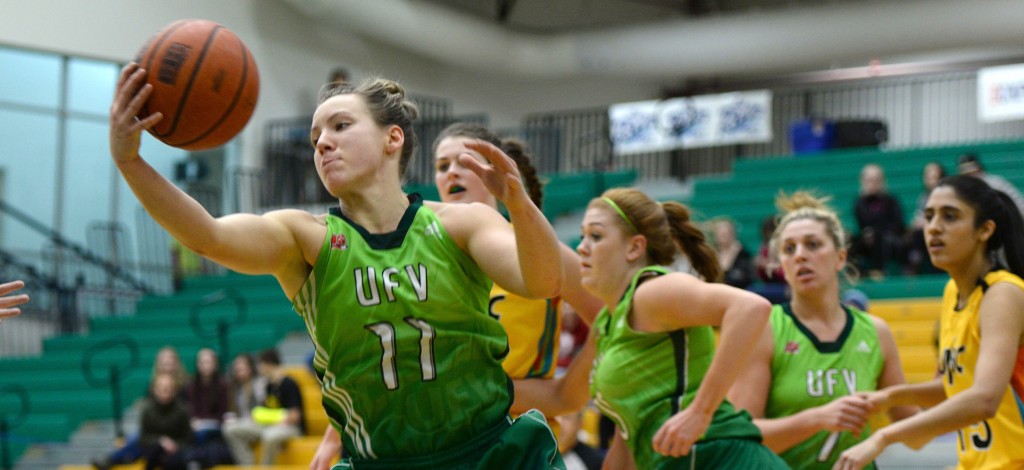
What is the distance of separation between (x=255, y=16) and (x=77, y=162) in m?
3.17

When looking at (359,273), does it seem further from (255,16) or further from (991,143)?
(255,16)

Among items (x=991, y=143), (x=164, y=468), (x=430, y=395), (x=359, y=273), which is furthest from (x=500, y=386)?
(x=991, y=143)

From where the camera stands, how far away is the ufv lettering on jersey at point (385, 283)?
2883 mm

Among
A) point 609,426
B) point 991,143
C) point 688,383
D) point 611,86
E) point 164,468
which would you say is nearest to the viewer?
point 688,383

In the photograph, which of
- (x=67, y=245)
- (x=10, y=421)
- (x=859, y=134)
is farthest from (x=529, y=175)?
(x=859, y=134)

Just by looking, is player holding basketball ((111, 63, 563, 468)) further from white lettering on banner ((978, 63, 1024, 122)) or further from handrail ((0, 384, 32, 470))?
white lettering on banner ((978, 63, 1024, 122))

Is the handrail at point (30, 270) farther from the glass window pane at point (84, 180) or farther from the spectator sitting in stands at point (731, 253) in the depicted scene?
the spectator sitting in stands at point (731, 253)

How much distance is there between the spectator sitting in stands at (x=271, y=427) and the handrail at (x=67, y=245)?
5.24m

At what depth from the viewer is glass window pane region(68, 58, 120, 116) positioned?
15.2 metres

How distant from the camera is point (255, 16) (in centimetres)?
1680

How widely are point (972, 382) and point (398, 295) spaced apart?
2139mm

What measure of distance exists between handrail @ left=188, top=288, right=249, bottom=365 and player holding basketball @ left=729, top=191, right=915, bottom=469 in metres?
7.86

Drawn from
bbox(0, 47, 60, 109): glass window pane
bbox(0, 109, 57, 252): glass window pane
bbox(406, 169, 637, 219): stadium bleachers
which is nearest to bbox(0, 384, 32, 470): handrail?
bbox(0, 109, 57, 252): glass window pane

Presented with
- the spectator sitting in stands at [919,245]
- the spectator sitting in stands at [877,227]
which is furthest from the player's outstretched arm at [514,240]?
the spectator sitting in stands at [877,227]
